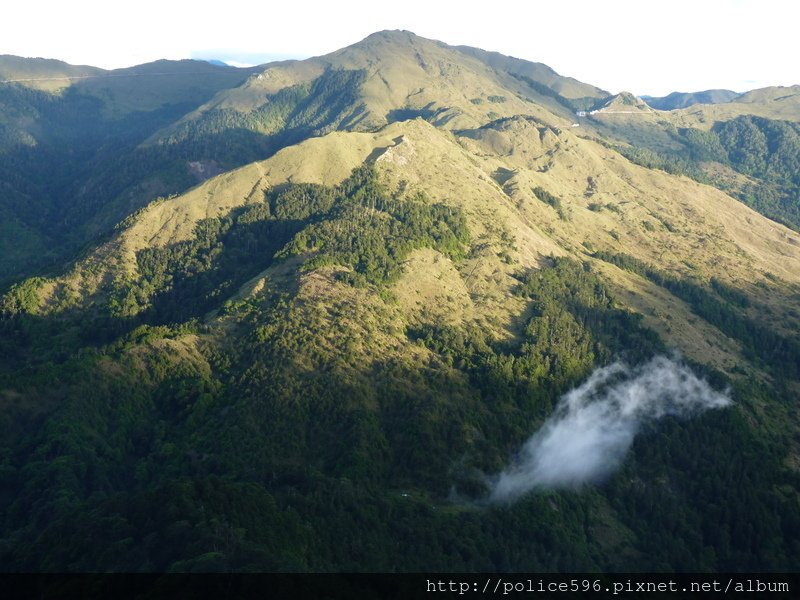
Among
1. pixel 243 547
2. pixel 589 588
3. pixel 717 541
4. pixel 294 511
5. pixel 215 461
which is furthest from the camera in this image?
pixel 717 541

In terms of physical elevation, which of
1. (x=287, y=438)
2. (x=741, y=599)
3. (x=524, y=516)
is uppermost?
(x=287, y=438)

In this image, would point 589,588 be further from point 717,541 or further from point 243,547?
point 243,547

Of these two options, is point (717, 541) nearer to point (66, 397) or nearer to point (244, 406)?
point (244, 406)

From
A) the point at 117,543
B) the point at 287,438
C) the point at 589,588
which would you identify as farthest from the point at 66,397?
the point at 589,588

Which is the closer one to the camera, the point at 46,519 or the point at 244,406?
the point at 46,519

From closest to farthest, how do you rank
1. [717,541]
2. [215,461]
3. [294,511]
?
[294,511], [215,461], [717,541]

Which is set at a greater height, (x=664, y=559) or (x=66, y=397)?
(x=66, y=397)

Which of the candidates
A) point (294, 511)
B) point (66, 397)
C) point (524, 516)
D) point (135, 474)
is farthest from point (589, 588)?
point (66, 397)

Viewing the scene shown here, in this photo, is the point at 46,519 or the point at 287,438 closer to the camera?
the point at 46,519

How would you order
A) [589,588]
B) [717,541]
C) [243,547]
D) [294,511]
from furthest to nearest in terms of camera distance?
1. [717,541]
2. [589,588]
3. [294,511]
4. [243,547]
